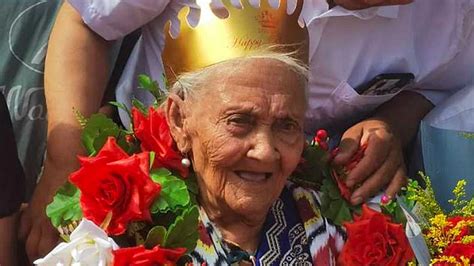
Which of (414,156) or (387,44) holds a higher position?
(387,44)

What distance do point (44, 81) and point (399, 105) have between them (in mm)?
967

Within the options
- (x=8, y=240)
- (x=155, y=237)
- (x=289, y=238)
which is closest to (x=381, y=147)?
(x=289, y=238)

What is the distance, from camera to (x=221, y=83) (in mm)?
2182

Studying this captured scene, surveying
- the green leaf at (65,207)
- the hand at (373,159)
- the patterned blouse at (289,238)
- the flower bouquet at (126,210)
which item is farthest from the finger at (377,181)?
the green leaf at (65,207)

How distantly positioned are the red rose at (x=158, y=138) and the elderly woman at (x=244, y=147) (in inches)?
0.9

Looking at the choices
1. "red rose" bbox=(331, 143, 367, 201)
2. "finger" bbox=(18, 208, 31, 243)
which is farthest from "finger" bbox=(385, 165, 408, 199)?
"finger" bbox=(18, 208, 31, 243)

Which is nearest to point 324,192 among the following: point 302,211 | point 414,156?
point 302,211

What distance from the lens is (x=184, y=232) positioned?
6.89 ft

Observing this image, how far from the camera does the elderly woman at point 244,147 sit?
2.17 metres

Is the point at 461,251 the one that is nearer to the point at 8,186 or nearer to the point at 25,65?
the point at 8,186

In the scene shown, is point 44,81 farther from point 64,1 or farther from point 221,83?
point 221,83

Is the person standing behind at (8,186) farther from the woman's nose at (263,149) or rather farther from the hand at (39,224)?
the woman's nose at (263,149)

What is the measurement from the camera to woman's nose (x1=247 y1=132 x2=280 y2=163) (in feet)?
7.06

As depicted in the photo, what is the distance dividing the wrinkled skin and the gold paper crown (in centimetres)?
5
